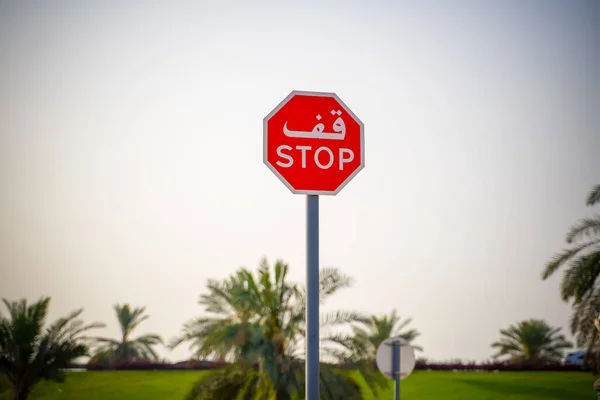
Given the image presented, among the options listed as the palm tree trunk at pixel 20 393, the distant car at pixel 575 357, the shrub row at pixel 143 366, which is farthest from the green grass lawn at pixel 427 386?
the distant car at pixel 575 357

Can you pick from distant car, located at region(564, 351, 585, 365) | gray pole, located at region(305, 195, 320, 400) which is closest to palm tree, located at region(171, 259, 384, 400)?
gray pole, located at region(305, 195, 320, 400)

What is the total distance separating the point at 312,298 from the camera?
205 inches

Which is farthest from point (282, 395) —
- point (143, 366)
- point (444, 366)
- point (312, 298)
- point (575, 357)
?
point (575, 357)

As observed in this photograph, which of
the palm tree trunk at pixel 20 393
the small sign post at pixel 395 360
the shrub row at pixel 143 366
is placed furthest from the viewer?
the shrub row at pixel 143 366

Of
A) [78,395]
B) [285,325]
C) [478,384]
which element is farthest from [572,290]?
[78,395]

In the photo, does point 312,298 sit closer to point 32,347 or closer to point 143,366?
point 32,347

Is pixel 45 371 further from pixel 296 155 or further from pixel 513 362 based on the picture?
pixel 513 362

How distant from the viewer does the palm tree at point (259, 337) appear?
20.3m

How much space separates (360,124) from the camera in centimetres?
533

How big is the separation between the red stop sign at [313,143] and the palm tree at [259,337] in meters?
15.5

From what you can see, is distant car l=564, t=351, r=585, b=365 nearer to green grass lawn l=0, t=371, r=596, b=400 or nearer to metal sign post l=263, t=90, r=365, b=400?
green grass lawn l=0, t=371, r=596, b=400

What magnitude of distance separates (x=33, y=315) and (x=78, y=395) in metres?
9.30

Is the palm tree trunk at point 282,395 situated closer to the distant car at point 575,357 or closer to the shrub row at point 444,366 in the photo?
the shrub row at point 444,366

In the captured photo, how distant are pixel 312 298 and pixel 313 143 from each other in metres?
1.06
